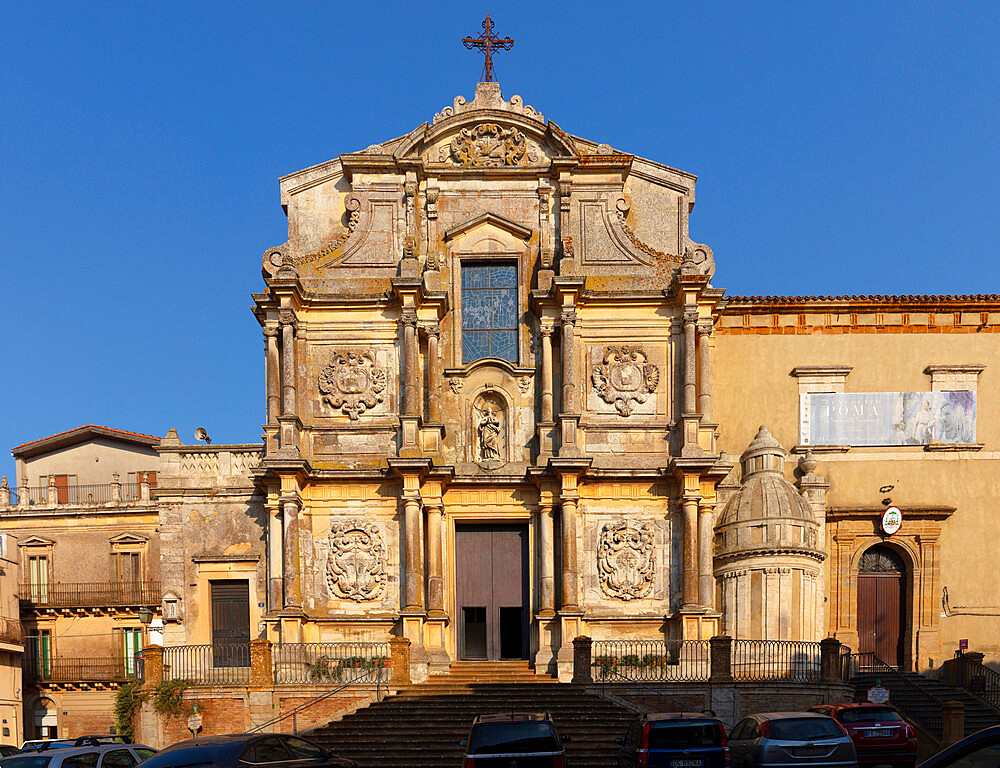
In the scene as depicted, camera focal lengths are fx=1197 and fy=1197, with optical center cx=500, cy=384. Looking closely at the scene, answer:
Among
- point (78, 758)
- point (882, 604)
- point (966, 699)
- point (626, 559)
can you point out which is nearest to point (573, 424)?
point (626, 559)

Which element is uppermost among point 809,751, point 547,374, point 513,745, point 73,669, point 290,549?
point 547,374

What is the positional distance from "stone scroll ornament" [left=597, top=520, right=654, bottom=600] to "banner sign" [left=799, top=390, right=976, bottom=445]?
4993 mm

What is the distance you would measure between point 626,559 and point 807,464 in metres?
5.03

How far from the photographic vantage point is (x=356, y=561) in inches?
1089

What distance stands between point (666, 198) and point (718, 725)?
1647 centimetres

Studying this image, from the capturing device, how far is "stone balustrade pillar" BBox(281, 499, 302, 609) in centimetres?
2700

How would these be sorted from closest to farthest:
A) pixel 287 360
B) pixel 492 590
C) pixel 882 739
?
1. pixel 882 739
2. pixel 287 360
3. pixel 492 590

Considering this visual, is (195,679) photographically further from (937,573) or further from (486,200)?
(937,573)

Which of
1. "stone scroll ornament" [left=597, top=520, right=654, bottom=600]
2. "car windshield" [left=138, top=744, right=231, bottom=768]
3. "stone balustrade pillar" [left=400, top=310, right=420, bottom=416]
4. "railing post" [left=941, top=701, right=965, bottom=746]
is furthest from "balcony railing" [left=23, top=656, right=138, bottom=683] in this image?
"railing post" [left=941, top=701, right=965, bottom=746]

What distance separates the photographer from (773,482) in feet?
89.4

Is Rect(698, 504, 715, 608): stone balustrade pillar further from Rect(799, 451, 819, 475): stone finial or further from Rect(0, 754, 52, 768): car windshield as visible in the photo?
Rect(0, 754, 52, 768): car windshield

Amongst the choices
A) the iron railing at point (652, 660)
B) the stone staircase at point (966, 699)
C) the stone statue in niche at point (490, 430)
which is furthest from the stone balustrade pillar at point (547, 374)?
the stone staircase at point (966, 699)

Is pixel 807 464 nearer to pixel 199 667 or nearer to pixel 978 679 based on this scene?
pixel 978 679

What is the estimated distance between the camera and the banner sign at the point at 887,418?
96.1ft
